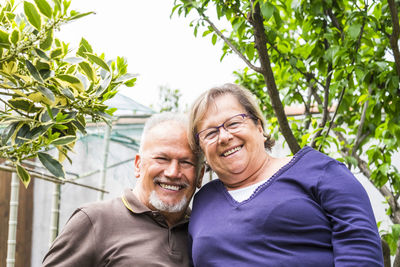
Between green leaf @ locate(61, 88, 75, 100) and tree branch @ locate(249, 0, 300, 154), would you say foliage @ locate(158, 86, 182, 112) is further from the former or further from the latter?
green leaf @ locate(61, 88, 75, 100)

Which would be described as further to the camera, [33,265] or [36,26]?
[33,265]

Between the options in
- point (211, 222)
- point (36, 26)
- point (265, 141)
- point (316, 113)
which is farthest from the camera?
point (316, 113)

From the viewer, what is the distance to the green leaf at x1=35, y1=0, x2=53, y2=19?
3.73 feet

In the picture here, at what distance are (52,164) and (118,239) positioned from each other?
0.59 meters

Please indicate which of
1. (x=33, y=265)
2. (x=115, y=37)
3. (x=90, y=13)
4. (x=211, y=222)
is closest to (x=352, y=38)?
(x=211, y=222)

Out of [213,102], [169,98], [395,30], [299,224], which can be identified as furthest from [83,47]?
A: [169,98]

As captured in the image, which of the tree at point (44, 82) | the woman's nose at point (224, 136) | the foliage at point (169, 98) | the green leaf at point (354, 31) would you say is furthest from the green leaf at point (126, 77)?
the foliage at point (169, 98)

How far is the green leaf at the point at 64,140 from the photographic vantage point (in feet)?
4.11

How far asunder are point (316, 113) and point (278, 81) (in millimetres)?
1400

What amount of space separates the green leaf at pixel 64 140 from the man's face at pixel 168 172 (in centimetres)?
65

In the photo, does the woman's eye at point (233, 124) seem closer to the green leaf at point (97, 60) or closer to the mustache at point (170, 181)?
the mustache at point (170, 181)

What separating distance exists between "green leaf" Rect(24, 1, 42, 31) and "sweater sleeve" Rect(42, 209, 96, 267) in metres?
0.83

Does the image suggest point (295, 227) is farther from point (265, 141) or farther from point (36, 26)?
point (36, 26)

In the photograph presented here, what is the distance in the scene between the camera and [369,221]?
142 cm
